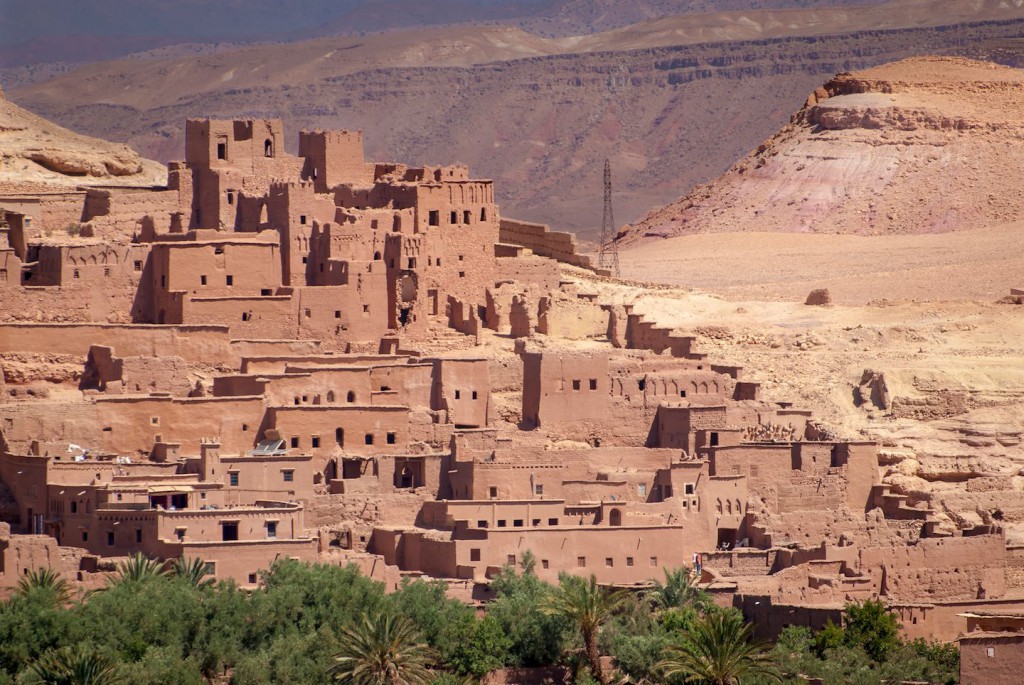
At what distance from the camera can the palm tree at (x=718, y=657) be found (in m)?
45.3

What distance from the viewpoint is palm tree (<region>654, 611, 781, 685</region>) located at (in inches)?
1783

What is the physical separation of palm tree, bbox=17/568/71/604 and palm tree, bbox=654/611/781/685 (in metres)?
9.26

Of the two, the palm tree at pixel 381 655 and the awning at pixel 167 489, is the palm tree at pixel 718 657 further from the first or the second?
the awning at pixel 167 489

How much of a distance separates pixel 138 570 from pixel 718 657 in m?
9.22

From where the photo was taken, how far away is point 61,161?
2643 inches

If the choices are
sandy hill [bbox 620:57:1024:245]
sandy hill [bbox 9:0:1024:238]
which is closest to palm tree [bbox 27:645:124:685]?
sandy hill [bbox 620:57:1024:245]

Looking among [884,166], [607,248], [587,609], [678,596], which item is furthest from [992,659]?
[884,166]

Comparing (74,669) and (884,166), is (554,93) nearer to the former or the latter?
(884,166)

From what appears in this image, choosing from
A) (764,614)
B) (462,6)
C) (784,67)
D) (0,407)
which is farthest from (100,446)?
(462,6)

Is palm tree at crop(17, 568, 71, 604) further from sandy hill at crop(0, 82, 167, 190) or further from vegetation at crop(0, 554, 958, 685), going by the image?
sandy hill at crop(0, 82, 167, 190)

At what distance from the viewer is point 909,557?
52.5 meters

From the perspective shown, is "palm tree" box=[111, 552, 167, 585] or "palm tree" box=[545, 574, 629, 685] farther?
"palm tree" box=[111, 552, 167, 585]

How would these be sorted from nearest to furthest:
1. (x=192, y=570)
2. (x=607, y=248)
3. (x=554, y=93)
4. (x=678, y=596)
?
(x=192, y=570) → (x=678, y=596) → (x=607, y=248) → (x=554, y=93)

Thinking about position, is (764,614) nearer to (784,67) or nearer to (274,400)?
(274,400)
